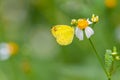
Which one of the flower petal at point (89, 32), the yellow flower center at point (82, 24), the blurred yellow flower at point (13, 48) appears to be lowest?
the blurred yellow flower at point (13, 48)

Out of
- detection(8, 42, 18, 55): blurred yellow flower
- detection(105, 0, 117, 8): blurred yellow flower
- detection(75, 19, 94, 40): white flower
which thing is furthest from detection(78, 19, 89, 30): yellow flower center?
detection(8, 42, 18, 55): blurred yellow flower

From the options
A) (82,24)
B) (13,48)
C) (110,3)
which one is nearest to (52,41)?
(13,48)

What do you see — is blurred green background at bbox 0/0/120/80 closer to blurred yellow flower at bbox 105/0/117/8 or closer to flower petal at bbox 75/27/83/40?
blurred yellow flower at bbox 105/0/117/8

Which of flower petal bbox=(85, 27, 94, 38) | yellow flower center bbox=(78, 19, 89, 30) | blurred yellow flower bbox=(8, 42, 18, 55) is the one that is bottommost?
blurred yellow flower bbox=(8, 42, 18, 55)

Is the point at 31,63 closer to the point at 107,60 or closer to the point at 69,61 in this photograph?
the point at 69,61

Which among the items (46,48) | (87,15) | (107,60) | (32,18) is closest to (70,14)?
(87,15)

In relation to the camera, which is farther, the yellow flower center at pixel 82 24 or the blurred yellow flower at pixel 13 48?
the blurred yellow flower at pixel 13 48

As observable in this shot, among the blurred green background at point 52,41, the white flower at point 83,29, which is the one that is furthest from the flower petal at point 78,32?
the blurred green background at point 52,41

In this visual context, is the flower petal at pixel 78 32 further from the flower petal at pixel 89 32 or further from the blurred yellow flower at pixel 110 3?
the blurred yellow flower at pixel 110 3
